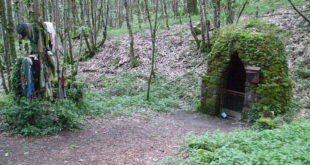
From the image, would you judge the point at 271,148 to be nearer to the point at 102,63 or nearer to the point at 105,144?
the point at 105,144

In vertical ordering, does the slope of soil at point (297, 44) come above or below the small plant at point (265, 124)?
above

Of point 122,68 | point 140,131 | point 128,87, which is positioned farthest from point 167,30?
point 140,131

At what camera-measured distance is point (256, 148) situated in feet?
15.7

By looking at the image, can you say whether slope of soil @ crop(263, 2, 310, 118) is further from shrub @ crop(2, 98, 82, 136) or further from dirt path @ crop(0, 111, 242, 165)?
shrub @ crop(2, 98, 82, 136)

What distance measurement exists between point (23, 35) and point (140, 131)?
3928mm

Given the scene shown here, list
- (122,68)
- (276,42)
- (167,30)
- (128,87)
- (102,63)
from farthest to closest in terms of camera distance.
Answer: (167,30)
(102,63)
(122,68)
(128,87)
(276,42)

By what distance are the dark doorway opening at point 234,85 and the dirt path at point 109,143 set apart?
121 centimetres

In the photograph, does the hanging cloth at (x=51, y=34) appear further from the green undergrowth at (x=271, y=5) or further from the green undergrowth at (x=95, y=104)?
the green undergrowth at (x=271, y=5)

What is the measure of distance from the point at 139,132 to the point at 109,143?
3.74 ft

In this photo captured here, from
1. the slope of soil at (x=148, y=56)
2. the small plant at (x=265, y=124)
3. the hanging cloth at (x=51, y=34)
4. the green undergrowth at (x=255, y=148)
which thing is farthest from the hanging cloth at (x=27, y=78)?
the slope of soil at (x=148, y=56)

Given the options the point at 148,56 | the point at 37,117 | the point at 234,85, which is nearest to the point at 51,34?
the point at 37,117

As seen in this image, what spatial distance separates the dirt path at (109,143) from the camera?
5.53 meters

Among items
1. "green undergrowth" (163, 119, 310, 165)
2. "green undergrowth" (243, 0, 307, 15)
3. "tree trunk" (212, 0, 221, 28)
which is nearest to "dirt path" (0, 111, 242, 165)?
"green undergrowth" (163, 119, 310, 165)

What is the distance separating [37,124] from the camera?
689cm
